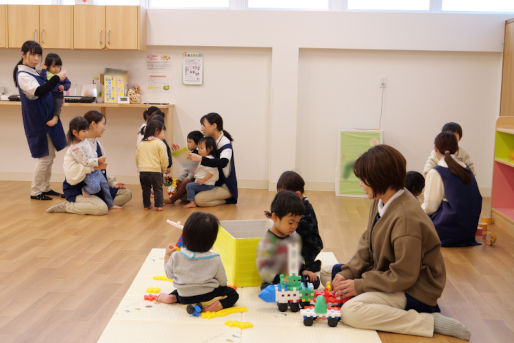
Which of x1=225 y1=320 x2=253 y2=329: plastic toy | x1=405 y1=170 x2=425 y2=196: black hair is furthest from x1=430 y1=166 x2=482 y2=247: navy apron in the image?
x1=225 y1=320 x2=253 y2=329: plastic toy

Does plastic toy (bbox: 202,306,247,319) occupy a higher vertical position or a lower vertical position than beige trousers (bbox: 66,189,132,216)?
lower

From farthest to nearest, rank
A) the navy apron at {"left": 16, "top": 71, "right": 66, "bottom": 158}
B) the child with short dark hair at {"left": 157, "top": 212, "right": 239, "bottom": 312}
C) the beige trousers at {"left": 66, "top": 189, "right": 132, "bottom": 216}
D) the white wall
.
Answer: the white wall
the navy apron at {"left": 16, "top": 71, "right": 66, "bottom": 158}
the beige trousers at {"left": 66, "top": 189, "right": 132, "bottom": 216}
the child with short dark hair at {"left": 157, "top": 212, "right": 239, "bottom": 312}

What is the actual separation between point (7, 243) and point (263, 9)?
3841 mm

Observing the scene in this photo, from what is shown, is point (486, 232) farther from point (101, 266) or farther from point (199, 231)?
point (101, 266)

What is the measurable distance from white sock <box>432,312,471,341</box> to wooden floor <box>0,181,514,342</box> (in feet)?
0.19

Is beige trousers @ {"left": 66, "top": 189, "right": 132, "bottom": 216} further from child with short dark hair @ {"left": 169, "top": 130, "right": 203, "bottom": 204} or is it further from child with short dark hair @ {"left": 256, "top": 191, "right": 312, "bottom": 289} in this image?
child with short dark hair @ {"left": 256, "top": 191, "right": 312, "bottom": 289}

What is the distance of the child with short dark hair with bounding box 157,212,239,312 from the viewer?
2705 millimetres

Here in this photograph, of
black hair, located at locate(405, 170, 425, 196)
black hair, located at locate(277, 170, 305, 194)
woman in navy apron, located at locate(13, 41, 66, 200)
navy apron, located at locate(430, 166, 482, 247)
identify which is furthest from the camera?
woman in navy apron, located at locate(13, 41, 66, 200)

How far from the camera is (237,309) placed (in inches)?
113

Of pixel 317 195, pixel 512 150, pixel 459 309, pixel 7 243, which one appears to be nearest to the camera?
pixel 459 309

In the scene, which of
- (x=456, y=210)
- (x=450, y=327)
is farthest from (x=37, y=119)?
(x=450, y=327)

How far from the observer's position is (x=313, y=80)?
6621mm

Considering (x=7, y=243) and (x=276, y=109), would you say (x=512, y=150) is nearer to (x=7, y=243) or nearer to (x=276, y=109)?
(x=276, y=109)

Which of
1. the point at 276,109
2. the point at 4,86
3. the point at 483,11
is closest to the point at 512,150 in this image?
the point at 483,11
